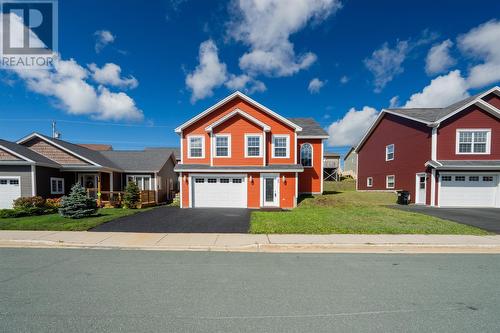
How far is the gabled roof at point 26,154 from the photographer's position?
15211mm

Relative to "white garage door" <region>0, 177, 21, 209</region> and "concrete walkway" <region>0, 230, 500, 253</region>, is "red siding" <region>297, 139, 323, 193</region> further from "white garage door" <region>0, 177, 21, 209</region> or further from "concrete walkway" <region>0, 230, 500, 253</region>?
"white garage door" <region>0, 177, 21, 209</region>

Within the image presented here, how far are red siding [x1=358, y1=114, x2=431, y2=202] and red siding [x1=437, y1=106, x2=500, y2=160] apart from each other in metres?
0.85

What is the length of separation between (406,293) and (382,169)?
858 inches

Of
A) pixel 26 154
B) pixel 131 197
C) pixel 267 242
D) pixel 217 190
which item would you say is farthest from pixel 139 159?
pixel 267 242

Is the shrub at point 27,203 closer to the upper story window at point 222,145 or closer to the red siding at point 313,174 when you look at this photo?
the upper story window at point 222,145

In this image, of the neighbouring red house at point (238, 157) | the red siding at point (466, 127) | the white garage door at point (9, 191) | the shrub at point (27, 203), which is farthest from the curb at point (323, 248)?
the red siding at point (466, 127)

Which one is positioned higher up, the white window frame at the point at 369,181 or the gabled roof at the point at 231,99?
the gabled roof at the point at 231,99

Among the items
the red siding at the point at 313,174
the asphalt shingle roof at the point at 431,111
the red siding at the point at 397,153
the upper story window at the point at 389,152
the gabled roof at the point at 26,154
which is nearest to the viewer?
the gabled roof at the point at 26,154

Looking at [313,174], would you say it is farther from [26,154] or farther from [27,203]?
[26,154]

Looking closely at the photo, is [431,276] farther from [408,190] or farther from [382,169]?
[382,169]

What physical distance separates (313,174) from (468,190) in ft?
36.7

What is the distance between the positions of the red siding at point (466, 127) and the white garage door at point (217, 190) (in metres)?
15.4

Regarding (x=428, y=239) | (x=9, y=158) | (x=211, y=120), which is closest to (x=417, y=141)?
(x=428, y=239)

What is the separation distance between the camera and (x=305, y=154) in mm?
18938
